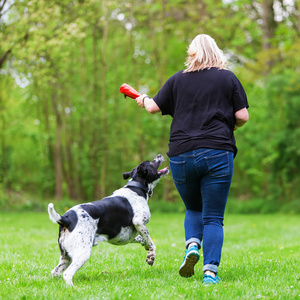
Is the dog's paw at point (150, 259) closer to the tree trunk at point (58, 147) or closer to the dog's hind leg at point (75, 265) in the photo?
the dog's hind leg at point (75, 265)

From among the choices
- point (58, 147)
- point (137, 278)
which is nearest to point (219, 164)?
Answer: point (137, 278)

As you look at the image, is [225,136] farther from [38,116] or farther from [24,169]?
[24,169]

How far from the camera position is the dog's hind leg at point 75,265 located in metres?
3.98

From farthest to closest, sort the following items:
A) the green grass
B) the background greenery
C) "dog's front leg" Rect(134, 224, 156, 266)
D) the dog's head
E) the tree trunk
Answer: the tree trunk
the background greenery
the dog's head
"dog's front leg" Rect(134, 224, 156, 266)
the green grass

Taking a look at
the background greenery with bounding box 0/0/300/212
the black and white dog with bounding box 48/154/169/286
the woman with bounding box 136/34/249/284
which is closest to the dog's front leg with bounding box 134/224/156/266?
the black and white dog with bounding box 48/154/169/286

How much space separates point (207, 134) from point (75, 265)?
1.63m

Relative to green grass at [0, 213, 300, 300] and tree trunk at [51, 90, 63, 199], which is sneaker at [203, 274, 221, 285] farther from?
tree trunk at [51, 90, 63, 199]

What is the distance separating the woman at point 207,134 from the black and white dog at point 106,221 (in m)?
0.68

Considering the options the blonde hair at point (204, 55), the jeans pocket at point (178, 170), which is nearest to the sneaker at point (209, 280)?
the jeans pocket at point (178, 170)

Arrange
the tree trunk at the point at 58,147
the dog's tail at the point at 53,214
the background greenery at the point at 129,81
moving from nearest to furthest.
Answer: the dog's tail at the point at 53,214 < the background greenery at the point at 129,81 < the tree trunk at the point at 58,147

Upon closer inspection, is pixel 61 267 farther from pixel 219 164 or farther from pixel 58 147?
pixel 58 147

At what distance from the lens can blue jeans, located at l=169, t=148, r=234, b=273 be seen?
13.3 feet

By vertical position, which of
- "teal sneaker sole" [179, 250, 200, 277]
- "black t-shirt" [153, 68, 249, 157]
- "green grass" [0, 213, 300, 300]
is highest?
"black t-shirt" [153, 68, 249, 157]

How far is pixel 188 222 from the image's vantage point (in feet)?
14.8
